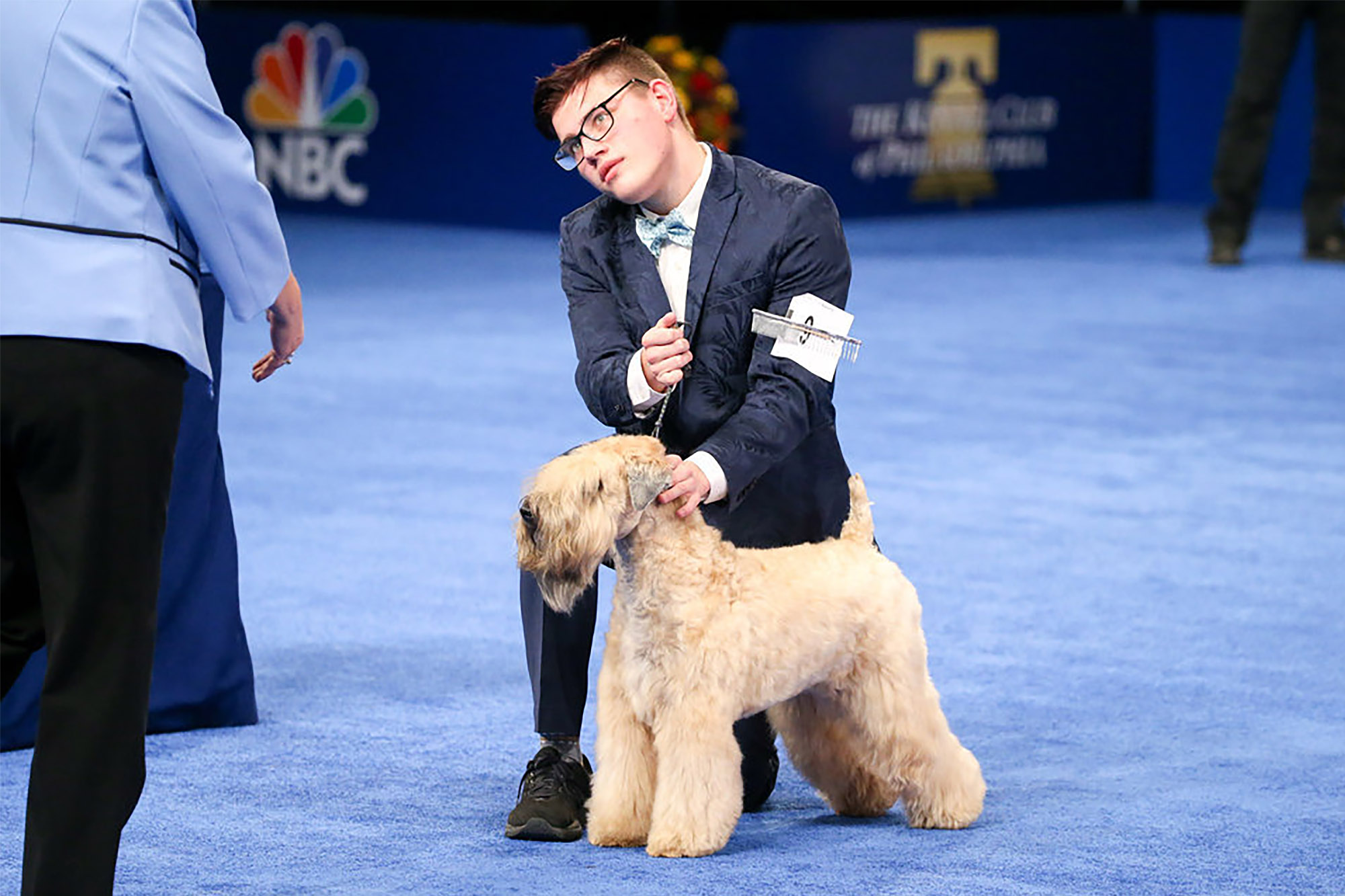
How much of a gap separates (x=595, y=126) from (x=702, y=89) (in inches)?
362

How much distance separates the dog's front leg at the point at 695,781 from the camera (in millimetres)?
2891

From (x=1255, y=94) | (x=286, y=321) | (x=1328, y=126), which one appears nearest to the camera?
(x=286, y=321)

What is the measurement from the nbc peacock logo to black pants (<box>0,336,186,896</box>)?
10.7 meters

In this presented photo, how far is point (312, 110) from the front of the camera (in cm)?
1286

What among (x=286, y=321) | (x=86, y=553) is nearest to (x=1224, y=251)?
(x=286, y=321)

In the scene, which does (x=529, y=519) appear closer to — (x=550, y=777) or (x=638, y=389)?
(x=638, y=389)

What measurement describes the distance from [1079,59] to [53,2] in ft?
41.4

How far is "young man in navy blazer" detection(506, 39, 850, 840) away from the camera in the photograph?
10.1 feet

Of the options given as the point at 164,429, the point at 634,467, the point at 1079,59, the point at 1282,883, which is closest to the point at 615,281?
the point at 634,467

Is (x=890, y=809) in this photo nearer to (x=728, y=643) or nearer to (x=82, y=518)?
(x=728, y=643)

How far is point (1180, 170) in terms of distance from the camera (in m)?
14.8

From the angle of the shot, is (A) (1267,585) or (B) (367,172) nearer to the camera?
(A) (1267,585)

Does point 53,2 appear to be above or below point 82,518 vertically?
above

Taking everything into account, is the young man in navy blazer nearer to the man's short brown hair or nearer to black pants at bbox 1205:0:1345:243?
the man's short brown hair
